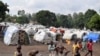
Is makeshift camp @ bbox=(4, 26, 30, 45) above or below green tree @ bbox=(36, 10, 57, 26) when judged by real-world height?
above

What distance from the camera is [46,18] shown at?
117 m

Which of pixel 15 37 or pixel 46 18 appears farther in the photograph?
pixel 46 18

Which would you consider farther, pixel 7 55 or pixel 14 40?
pixel 14 40

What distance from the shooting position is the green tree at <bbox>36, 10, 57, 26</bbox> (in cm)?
11638

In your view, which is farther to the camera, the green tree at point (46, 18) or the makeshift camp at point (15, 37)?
the green tree at point (46, 18)

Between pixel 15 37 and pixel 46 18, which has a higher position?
pixel 15 37

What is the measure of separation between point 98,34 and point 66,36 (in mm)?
5054

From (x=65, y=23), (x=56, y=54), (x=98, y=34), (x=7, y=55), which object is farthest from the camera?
(x=65, y=23)

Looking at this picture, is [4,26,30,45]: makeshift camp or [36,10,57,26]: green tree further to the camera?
[36,10,57,26]: green tree

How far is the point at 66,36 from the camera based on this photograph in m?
43.3

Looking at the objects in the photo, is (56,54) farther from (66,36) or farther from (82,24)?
(82,24)

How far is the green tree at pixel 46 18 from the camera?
116375 mm

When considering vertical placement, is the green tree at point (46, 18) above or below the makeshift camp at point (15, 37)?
below

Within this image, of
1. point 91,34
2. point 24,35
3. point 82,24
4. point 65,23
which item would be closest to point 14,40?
point 24,35
